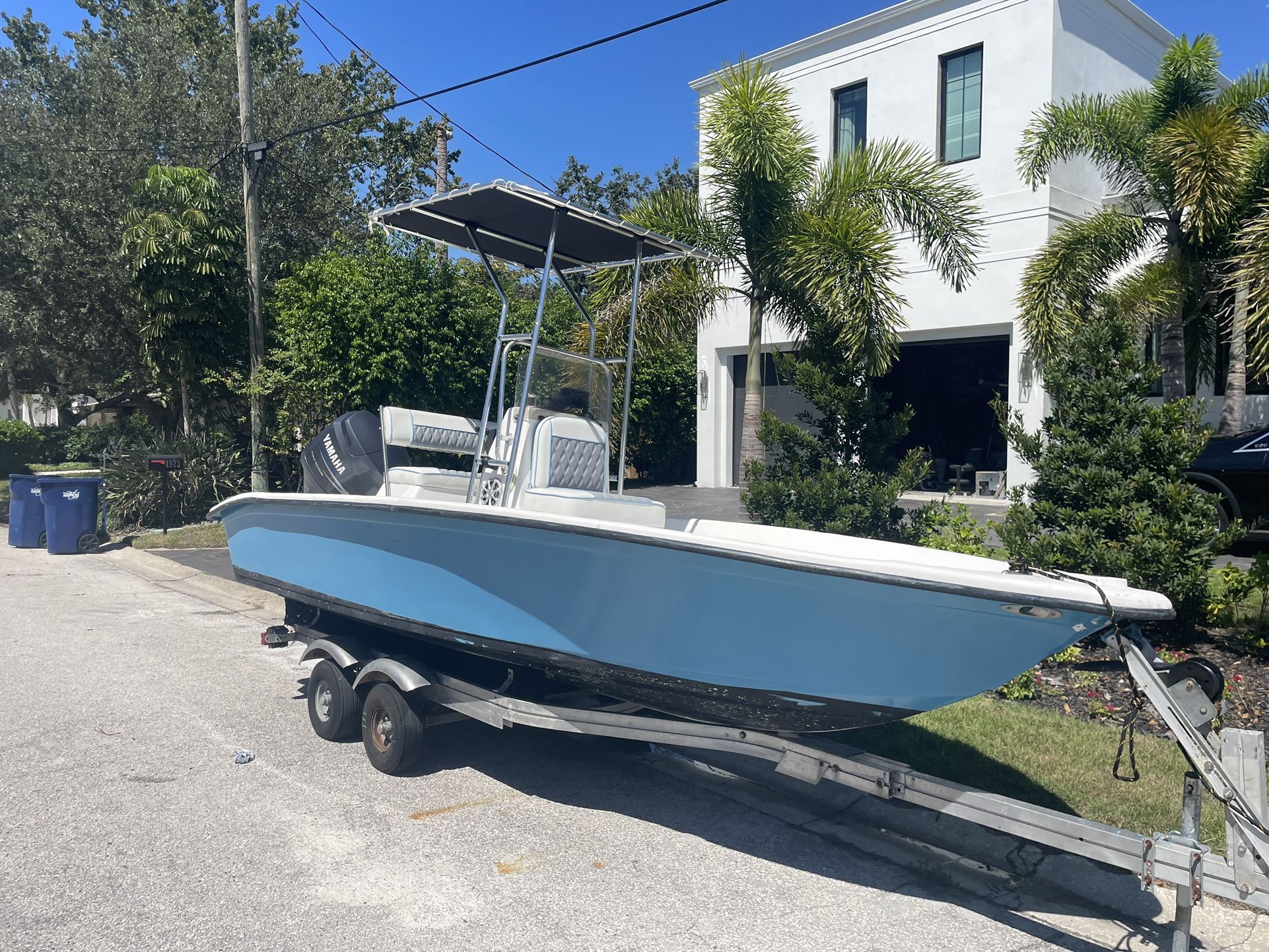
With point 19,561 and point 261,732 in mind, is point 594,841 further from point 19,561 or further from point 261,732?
point 19,561

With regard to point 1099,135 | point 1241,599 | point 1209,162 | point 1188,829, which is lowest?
point 1188,829

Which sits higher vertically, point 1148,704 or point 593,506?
point 593,506

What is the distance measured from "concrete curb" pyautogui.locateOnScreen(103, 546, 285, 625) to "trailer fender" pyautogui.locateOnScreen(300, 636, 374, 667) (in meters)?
3.32

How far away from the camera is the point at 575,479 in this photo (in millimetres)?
5465

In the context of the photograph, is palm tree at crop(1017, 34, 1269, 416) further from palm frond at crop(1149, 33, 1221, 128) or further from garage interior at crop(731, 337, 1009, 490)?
garage interior at crop(731, 337, 1009, 490)

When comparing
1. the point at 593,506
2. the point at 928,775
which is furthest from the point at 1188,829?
the point at 593,506

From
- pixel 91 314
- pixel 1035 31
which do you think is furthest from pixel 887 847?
pixel 91 314

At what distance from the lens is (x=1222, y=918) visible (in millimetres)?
3693

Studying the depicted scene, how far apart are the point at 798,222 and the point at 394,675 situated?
19.2ft

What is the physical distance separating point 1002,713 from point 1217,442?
19.2ft

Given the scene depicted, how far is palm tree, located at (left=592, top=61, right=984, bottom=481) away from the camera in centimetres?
843

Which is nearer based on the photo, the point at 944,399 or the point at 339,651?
the point at 339,651

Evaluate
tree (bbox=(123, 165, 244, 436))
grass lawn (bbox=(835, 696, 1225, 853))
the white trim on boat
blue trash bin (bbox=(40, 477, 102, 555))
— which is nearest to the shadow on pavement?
grass lawn (bbox=(835, 696, 1225, 853))

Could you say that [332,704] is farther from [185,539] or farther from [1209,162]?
[185,539]
